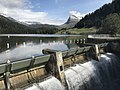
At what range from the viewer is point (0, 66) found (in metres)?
13.5

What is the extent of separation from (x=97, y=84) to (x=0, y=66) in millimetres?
13324

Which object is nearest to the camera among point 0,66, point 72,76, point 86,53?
point 0,66

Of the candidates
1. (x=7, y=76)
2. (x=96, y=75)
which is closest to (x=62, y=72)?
(x=7, y=76)

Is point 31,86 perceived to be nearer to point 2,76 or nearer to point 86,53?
point 2,76

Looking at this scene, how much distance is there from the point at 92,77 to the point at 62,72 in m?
6.00

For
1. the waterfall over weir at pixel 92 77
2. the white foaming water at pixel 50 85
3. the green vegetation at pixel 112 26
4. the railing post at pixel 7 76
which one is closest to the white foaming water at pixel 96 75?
the waterfall over weir at pixel 92 77

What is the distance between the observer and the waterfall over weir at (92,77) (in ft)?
55.5

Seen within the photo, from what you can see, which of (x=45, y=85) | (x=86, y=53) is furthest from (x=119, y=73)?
(x=45, y=85)

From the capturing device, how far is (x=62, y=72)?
18203mm

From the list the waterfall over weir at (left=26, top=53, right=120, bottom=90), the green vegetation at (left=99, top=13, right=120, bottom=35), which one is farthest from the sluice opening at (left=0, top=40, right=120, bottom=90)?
the green vegetation at (left=99, top=13, right=120, bottom=35)

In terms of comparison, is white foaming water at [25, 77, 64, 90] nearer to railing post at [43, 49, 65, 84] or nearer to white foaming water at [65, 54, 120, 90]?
railing post at [43, 49, 65, 84]

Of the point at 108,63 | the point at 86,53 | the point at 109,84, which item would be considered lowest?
the point at 109,84

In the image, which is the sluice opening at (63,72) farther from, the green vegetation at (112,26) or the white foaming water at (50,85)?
the green vegetation at (112,26)

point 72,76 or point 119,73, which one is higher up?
point 72,76
